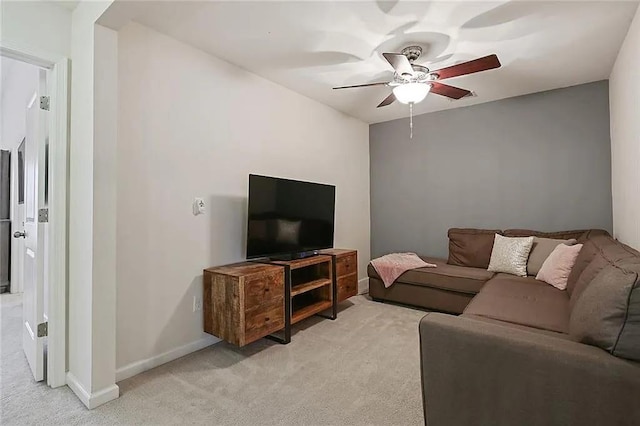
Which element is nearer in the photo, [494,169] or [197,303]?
[197,303]

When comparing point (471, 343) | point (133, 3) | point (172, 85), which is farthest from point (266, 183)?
point (471, 343)

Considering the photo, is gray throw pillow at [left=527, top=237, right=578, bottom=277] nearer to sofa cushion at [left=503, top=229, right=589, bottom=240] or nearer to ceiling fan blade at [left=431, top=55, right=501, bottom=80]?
sofa cushion at [left=503, top=229, right=589, bottom=240]

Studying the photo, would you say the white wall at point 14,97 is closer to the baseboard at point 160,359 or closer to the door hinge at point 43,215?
the door hinge at point 43,215

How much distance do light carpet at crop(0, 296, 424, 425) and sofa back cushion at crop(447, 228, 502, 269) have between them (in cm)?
152

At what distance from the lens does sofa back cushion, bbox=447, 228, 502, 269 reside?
3789 millimetres

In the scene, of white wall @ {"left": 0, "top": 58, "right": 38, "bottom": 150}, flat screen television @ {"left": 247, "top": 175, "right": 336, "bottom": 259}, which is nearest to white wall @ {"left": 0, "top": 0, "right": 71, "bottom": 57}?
white wall @ {"left": 0, "top": 58, "right": 38, "bottom": 150}

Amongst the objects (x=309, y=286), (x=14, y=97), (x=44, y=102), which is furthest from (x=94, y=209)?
(x=14, y=97)

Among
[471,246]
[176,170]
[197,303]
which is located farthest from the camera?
[471,246]

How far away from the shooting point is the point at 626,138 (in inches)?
102

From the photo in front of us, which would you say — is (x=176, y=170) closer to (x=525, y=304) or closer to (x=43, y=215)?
(x=43, y=215)

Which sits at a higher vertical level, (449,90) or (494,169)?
(449,90)

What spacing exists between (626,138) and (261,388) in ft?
11.3

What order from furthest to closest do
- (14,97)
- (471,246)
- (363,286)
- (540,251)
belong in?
(363,286) < (471,246) < (14,97) < (540,251)

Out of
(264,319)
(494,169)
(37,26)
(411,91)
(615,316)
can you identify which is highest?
(37,26)
